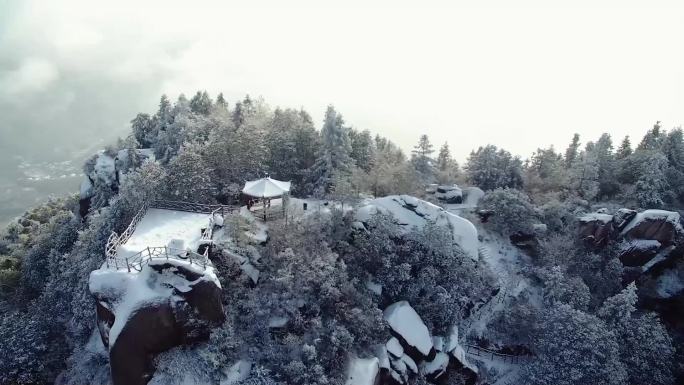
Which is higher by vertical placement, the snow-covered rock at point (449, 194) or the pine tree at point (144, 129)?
the pine tree at point (144, 129)

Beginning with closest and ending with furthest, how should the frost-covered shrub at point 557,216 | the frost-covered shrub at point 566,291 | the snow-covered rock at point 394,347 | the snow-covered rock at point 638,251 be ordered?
the snow-covered rock at point 394,347 → the frost-covered shrub at point 566,291 → the snow-covered rock at point 638,251 → the frost-covered shrub at point 557,216

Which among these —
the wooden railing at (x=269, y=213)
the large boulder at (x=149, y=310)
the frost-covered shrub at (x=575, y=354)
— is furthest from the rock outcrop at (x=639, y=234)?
the large boulder at (x=149, y=310)

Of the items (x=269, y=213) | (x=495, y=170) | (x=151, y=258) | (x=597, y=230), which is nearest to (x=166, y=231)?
(x=151, y=258)

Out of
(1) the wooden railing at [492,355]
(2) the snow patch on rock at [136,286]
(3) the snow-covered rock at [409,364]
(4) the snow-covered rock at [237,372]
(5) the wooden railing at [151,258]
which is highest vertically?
(5) the wooden railing at [151,258]

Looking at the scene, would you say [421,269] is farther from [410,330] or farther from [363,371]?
[363,371]

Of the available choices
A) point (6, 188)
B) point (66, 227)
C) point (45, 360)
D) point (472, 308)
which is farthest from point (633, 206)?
point (6, 188)

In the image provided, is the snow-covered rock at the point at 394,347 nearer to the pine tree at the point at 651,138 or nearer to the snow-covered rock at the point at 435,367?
the snow-covered rock at the point at 435,367

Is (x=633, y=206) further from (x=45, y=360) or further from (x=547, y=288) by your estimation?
(x=45, y=360)
